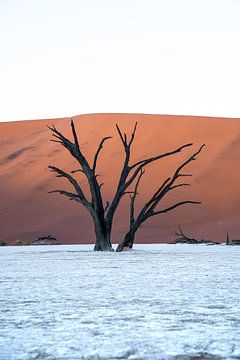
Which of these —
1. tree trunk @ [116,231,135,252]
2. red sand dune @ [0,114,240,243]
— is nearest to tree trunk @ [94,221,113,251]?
tree trunk @ [116,231,135,252]

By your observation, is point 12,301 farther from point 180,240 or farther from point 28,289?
point 180,240

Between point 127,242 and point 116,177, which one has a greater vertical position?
point 116,177

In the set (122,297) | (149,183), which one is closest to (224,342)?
(122,297)

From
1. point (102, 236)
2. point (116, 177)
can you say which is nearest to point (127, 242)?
point (102, 236)

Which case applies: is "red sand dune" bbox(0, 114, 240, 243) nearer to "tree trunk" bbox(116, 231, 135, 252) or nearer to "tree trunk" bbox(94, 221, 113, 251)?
"tree trunk" bbox(116, 231, 135, 252)

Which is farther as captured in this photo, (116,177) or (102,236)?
(116,177)

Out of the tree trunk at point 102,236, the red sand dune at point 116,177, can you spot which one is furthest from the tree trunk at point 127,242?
the red sand dune at point 116,177

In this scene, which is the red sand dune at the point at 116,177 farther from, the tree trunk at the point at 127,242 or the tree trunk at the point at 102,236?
the tree trunk at the point at 102,236

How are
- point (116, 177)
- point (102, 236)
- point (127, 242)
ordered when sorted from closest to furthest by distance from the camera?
point (102, 236), point (127, 242), point (116, 177)

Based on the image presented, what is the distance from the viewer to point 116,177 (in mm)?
39625

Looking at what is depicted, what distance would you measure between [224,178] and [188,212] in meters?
4.80

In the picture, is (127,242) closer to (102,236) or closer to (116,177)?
(102,236)

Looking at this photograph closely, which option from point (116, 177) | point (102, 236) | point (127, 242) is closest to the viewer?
point (102, 236)

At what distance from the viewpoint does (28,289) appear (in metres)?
5.63
